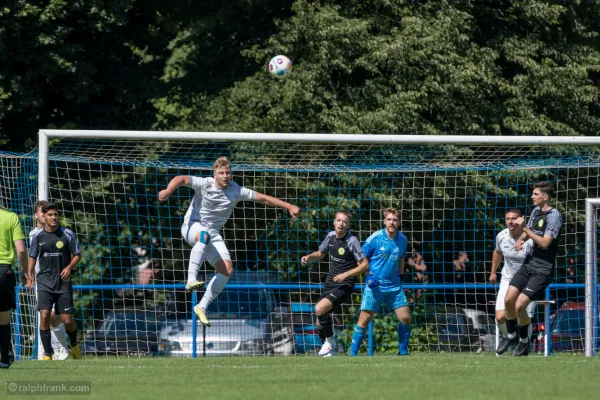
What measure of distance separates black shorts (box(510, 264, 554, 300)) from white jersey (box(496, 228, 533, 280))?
98cm

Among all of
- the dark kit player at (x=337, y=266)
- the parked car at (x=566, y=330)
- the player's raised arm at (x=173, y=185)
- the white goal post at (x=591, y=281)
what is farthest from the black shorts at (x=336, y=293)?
the parked car at (x=566, y=330)

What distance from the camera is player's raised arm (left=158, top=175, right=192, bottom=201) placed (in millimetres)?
10634

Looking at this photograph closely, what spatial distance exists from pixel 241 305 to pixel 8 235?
Result: 307 inches

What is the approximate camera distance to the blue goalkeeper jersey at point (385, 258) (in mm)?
12422

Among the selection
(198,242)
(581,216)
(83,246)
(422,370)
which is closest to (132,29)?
(83,246)

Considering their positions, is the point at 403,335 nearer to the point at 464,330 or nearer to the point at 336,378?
the point at 336,378

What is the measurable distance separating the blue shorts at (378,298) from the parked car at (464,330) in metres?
4.89

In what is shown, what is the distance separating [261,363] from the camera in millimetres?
10562

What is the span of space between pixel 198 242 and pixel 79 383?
3.51 metres

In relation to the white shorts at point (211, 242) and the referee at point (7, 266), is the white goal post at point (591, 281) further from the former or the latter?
the referee at point (7, 266)

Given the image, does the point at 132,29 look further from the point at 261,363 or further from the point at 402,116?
the point at 261,363

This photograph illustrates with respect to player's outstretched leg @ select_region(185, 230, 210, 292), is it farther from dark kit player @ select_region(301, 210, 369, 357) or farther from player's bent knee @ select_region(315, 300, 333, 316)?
player's bent knee @ select_region(315, 300, 333, 316)

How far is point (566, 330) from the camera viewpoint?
16.6 meters

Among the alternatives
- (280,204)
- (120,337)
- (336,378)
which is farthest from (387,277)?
(120,337)
